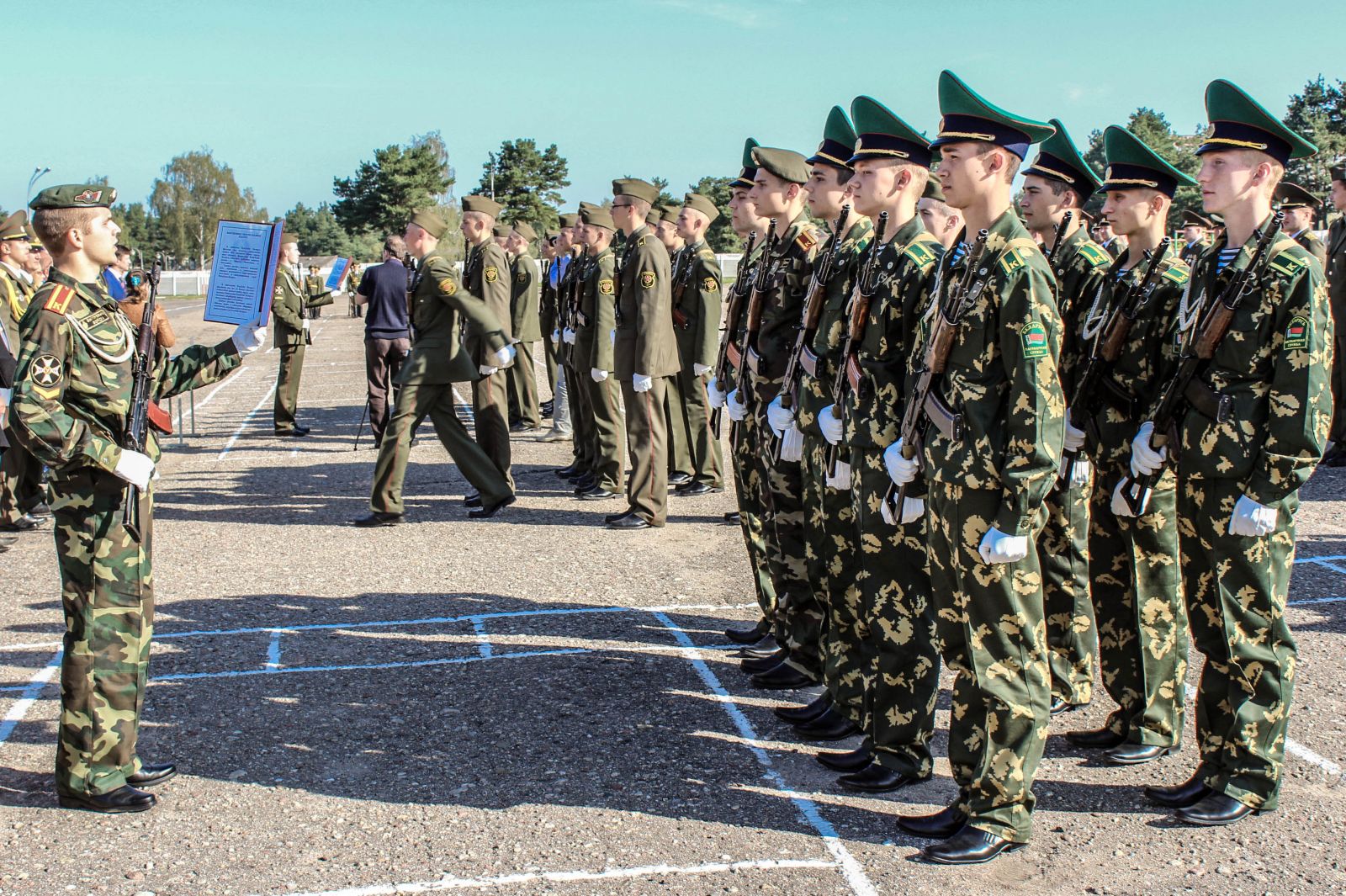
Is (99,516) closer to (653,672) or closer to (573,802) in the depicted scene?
(573,802)

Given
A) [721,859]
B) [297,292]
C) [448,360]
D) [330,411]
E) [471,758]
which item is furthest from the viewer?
[330,411]

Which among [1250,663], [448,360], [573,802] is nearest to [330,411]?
[448,360]

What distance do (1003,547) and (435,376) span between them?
20.8ft

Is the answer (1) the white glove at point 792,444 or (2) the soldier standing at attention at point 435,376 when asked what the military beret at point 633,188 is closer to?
(2) the soldier standing at attention at point 435,376

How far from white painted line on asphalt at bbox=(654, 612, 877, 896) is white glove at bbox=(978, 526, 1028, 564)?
1120mm

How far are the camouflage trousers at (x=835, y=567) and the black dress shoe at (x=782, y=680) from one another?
1.42 ft

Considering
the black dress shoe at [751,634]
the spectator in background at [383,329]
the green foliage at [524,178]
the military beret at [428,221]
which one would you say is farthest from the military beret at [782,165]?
the green foliage at [524,178]

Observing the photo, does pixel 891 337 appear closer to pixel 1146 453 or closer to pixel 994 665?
pixel 1146 453

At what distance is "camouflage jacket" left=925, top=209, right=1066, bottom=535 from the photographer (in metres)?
3.83

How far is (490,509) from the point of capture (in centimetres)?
964

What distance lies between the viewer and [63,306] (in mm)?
4496

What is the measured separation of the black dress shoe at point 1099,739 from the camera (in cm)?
502

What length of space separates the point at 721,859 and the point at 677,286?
6597mm

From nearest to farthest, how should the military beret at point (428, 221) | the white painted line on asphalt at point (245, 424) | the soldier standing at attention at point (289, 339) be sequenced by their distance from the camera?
the military beret at point (428, 221)
the white painted line on asphalt at point (245, 424)
the soldier standing at attention at point (289, 339)
